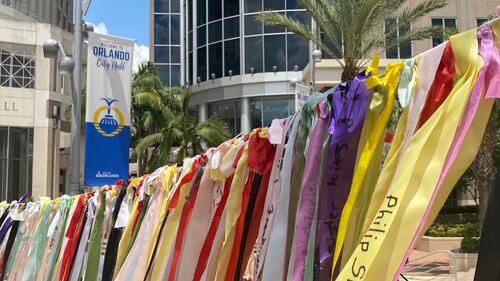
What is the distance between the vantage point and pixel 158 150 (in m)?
26.1

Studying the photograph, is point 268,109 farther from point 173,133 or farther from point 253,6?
point 173,133

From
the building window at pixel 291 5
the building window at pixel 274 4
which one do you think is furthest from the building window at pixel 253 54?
the building window at pixel 291 5

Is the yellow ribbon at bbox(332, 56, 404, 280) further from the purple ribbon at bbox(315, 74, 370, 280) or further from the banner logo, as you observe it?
the banner logo

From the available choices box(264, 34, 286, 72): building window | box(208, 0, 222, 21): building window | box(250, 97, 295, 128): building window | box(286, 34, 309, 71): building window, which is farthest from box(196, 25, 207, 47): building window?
box(286, 34, 309, 71): building window

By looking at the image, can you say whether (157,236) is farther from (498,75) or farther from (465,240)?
(465,240)

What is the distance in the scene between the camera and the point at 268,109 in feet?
118

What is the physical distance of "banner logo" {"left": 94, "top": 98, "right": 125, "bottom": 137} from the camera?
1032 centimetres

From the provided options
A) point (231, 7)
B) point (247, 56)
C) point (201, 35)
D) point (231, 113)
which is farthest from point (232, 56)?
point (201, 35)

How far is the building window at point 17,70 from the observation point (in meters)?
31.6

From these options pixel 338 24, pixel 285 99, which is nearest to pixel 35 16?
pixel 285 99

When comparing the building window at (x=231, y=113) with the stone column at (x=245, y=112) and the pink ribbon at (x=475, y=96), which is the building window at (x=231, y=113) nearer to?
the stone column at (x=245, y=112)

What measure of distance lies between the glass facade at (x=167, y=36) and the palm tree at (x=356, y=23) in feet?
112

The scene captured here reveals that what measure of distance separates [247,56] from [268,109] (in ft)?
11.8

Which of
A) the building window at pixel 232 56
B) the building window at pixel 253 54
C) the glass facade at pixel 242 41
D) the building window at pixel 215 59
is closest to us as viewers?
the glass facade at pixel 242 41
